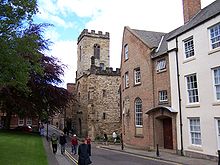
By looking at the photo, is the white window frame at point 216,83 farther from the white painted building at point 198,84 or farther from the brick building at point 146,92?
the brick building at point 146,92

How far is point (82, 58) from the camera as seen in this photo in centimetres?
5916

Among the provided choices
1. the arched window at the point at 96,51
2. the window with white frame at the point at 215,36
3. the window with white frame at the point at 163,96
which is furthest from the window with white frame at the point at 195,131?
the arched window at the point at 96,51

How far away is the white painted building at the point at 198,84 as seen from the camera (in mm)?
18594

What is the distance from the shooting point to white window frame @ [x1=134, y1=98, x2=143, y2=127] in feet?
93.4

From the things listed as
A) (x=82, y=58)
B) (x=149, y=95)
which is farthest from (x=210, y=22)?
(x=82, y=58)

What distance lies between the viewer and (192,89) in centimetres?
2081

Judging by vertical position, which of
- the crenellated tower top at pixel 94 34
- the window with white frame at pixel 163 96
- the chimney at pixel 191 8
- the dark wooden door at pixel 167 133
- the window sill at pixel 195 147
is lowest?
the window sill at pixel 195 147

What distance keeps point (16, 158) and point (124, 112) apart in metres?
16.8

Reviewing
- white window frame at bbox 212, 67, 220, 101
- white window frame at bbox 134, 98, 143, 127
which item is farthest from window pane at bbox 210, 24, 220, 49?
white window frame at bbox 134, 98, 143, 127

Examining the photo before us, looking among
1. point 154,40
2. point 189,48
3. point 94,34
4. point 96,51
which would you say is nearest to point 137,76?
point 154,40

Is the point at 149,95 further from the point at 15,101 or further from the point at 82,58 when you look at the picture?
the point at 82,58

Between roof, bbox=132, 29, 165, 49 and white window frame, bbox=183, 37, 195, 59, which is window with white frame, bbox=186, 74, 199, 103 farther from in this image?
roof, bbox=132, 29, 165, 49

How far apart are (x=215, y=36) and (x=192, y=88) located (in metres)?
4.01

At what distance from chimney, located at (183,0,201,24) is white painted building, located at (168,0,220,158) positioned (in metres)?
2.87
